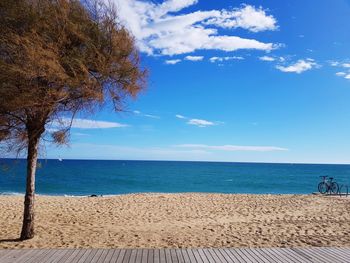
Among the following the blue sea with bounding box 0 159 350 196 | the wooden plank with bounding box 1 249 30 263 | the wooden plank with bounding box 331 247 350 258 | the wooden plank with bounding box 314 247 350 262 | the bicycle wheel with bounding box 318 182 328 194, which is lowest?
the blue sea with bounding box 0 159 350 196

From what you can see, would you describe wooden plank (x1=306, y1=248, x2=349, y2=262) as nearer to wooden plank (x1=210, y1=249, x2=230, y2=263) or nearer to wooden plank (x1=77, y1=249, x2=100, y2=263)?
wooden plank (x1=210, y1=249, x2=230, y2=263)

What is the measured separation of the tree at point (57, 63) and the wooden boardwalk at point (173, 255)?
287 centimetres

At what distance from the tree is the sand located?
310cm

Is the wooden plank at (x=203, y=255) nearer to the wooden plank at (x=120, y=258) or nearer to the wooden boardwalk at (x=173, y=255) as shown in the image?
the wooden boardwalk at (x=173, y=255)

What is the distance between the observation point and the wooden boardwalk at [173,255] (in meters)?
7.00

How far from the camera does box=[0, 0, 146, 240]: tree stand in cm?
770

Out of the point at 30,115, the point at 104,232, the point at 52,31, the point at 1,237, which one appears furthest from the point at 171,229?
the point at 52,31

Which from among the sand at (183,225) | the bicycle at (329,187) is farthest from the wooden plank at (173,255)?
the bicycle at (329,187)

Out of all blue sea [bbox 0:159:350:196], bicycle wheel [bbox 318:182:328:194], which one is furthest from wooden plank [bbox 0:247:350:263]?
bicycle wheel [bbox 318:182:328:194]

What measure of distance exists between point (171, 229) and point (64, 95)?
6.00m

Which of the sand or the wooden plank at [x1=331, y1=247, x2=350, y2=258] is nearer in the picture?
the wooden plank at [x1=331, y1=247, x2=350, y2=258]

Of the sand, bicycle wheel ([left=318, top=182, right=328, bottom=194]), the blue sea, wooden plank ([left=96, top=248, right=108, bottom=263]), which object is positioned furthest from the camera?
the blue sea

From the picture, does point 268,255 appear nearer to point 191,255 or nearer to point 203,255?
point 203,255

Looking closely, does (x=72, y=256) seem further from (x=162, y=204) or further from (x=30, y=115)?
(x=162, y=204)
